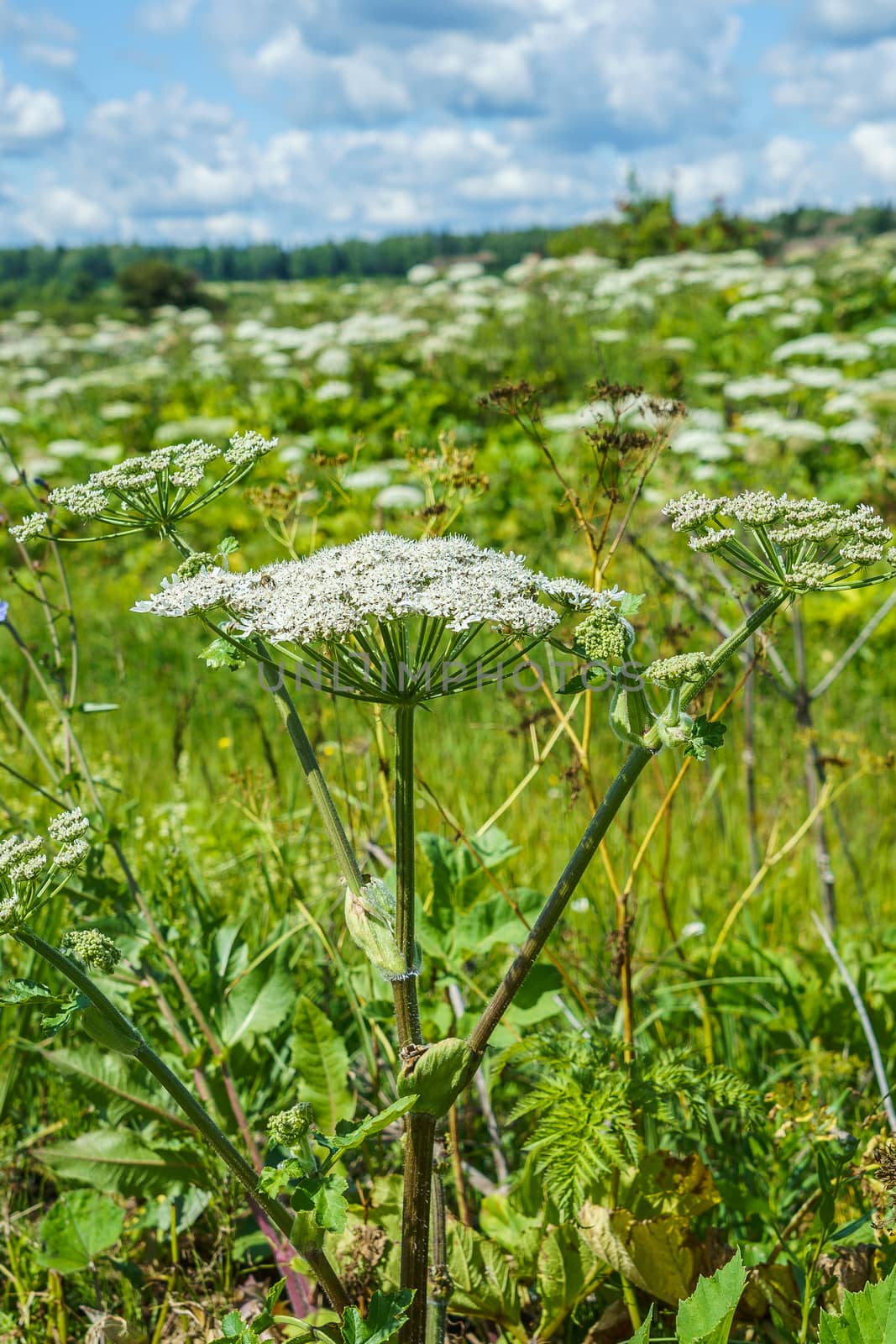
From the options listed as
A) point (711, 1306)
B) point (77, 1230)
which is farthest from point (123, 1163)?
point (711, 1306)

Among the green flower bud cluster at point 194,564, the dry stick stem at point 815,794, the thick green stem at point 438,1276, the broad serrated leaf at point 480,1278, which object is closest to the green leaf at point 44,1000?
the green flower bud cluster at point 194,564

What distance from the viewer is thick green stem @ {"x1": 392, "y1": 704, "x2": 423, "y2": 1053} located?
1.33m

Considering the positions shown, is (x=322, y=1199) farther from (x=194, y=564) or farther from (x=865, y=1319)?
(x=194, y=564)

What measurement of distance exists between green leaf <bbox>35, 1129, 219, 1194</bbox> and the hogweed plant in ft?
2.45

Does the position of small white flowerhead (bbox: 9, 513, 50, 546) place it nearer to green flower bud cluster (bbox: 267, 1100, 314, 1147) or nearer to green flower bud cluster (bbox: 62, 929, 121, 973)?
green flower bud cluster (bbox: 62, 929, 121, 973)

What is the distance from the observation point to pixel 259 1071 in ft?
7.97

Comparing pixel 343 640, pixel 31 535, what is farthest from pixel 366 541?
pixel 31 535

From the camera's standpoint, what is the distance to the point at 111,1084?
2154 mm

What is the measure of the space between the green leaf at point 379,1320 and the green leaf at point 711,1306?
0.35 meters

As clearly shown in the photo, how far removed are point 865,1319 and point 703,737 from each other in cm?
76

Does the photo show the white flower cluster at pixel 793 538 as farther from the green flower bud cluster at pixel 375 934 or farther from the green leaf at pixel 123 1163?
the green leaf at pixel 123 1163

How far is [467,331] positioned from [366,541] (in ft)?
42.2

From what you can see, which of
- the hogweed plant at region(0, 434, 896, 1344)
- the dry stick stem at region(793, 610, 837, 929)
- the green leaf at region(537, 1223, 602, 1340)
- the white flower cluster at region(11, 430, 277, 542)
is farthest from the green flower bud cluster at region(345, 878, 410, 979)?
the dry stick stem at region(793, 610, 837, 929)

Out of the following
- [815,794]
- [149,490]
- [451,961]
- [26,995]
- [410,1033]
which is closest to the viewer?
[26,995]
